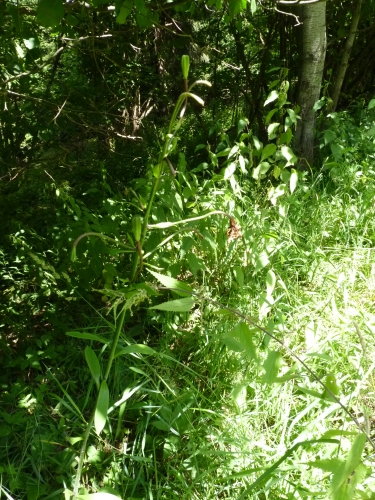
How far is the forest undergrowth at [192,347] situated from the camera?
1.50 m

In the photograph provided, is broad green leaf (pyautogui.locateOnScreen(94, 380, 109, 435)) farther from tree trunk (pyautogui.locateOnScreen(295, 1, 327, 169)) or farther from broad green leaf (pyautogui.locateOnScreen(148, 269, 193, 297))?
tree trunk (pyautogui.locateOnScreen(295, 1, 327, 169))

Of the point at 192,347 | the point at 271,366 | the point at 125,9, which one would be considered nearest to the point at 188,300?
the point at 271,366

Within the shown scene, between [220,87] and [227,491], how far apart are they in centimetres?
355

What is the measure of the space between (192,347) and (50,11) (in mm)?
1472

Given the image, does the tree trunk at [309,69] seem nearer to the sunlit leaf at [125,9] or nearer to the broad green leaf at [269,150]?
the broad green leaf at [269,150]

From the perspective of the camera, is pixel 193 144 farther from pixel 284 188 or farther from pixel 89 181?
pixel 284 188

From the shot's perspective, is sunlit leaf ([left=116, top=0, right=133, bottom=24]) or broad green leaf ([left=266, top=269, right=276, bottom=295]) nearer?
broad green leaf ([left=266, top=269, right=276, bottom=295])

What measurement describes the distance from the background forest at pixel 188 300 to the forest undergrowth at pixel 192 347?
0.01m

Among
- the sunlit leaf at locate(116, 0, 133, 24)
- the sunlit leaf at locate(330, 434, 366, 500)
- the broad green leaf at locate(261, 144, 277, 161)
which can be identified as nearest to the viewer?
the sunlit leaf at locate(330, 434, 366, 500)

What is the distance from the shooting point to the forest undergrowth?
4.92ft

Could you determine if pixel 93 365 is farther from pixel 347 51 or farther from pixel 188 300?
pixel 347 51

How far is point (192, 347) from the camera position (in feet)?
6.74

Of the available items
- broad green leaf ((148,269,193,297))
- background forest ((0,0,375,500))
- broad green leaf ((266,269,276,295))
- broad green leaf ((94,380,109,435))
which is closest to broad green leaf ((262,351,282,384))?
background forest ((0,0,375,500))

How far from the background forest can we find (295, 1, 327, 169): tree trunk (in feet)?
0.04
